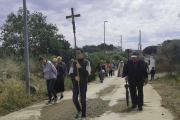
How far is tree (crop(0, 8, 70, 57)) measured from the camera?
45.7ft

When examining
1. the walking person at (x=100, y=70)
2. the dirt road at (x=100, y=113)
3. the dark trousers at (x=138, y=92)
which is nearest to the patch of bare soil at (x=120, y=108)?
the dirt road at (x=100, y=113)

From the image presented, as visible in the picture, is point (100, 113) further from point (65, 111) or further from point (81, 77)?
point (81, 77)

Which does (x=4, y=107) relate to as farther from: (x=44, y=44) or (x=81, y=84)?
(x=44, y=44)

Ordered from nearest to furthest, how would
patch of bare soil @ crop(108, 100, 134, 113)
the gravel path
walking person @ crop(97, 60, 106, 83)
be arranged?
the gravel path, patch of bare soil @ crop(108, 100, 134, 113), walking person @ crop(97, 60, 106, 83)

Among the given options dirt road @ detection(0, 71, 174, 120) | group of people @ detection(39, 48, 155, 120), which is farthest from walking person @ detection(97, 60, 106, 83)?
dirt road @ detection(0, 71, 174, 120)

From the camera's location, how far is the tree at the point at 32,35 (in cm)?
1393

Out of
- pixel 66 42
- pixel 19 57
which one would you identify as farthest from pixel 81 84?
pixel 66 42

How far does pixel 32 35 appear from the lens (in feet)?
47.1

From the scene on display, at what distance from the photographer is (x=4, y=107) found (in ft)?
23.2

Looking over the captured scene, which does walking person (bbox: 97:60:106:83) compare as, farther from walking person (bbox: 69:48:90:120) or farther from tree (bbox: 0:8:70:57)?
walking person (bbox: 69:48:90:120)

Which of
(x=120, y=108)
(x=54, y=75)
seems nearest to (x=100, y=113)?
(x=120, y=108)

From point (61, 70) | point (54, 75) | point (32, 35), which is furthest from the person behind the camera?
point (32, 35)

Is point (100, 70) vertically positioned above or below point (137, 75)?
below

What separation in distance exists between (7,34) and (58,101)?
7.76 metres
